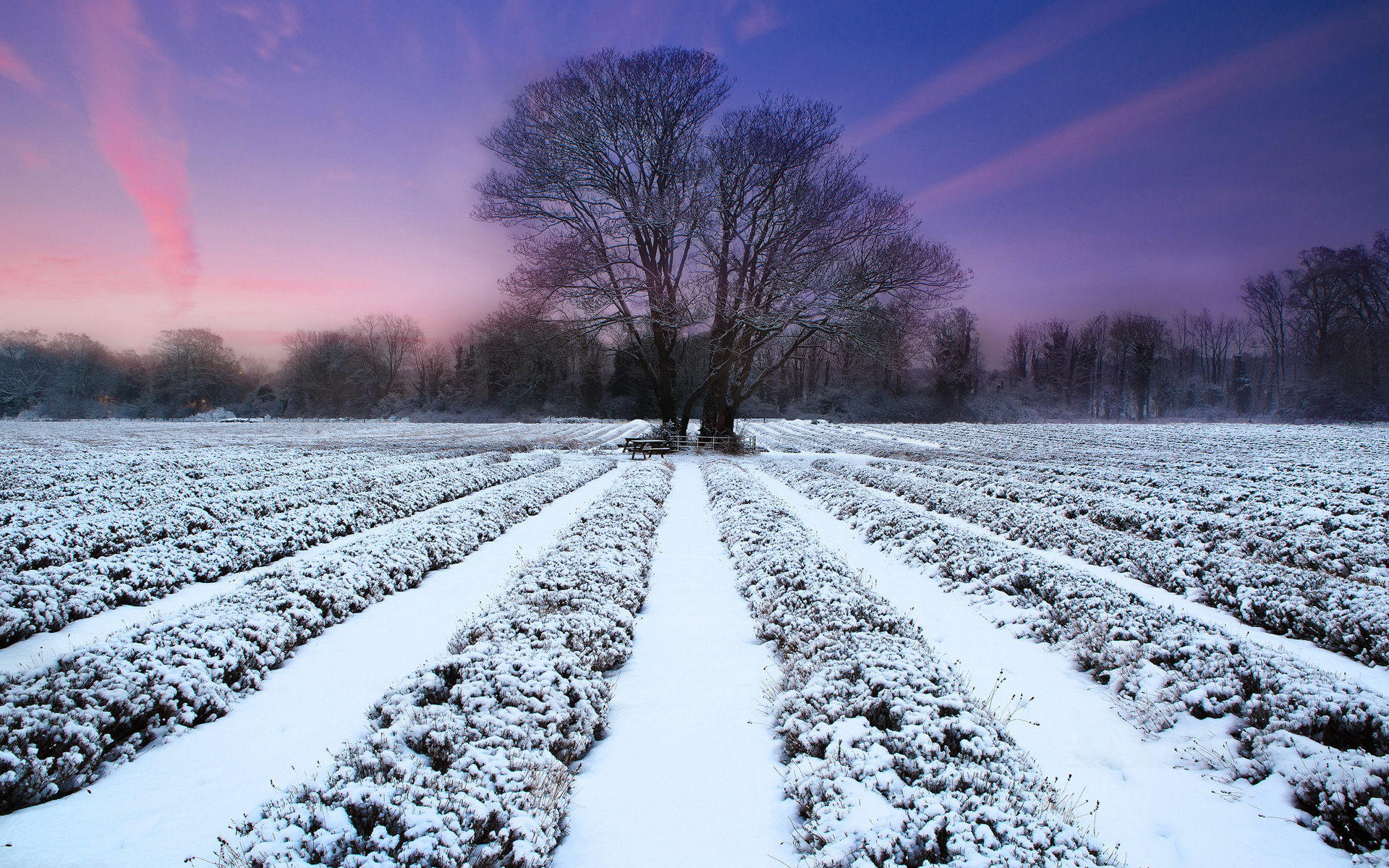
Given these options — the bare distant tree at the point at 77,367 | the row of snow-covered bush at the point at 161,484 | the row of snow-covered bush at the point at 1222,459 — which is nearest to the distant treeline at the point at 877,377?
the bare distant tree at the point at 77,367

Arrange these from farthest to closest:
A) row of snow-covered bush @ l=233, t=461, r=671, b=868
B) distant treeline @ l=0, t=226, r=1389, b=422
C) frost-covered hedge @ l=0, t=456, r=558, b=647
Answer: distant treeline @ l=0, t=226, r=1389, b=422 < frost-covered hedge @ l=0, t=456, r=558, b=647 < row of snow-covered bush @ l=233, t=461, r=671, b=868

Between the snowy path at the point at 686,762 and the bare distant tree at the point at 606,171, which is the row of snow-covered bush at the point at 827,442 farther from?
the snowy path at the point at 686,762

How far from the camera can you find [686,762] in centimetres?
376

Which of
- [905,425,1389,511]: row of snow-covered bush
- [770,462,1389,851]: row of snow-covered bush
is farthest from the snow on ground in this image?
[905,425,1389,511]: row of snow-covered bush

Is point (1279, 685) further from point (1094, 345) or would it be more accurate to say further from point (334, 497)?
point (1094, 345)

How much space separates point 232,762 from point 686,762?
2.91m

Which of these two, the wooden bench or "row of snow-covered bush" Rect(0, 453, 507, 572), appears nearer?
"row of snow-covered bush" Rect(0, 453, 507, 572)

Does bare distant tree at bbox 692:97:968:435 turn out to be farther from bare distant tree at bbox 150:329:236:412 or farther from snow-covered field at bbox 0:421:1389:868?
bare distant tree at bbox 150:329:236:412

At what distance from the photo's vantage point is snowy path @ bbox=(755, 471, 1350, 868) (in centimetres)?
296

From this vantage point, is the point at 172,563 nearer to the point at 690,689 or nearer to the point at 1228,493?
the point at 690,689

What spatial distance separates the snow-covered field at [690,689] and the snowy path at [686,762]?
2 centimetres

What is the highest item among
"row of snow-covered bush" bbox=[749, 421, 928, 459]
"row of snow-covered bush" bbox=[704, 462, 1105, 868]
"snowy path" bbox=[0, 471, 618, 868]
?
"row of snow-covered bush" bbox=[749, 421, 928, 459]

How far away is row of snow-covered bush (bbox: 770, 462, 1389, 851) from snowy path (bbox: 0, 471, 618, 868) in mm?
5744

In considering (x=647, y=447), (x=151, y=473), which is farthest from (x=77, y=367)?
(x=647, y=447)
